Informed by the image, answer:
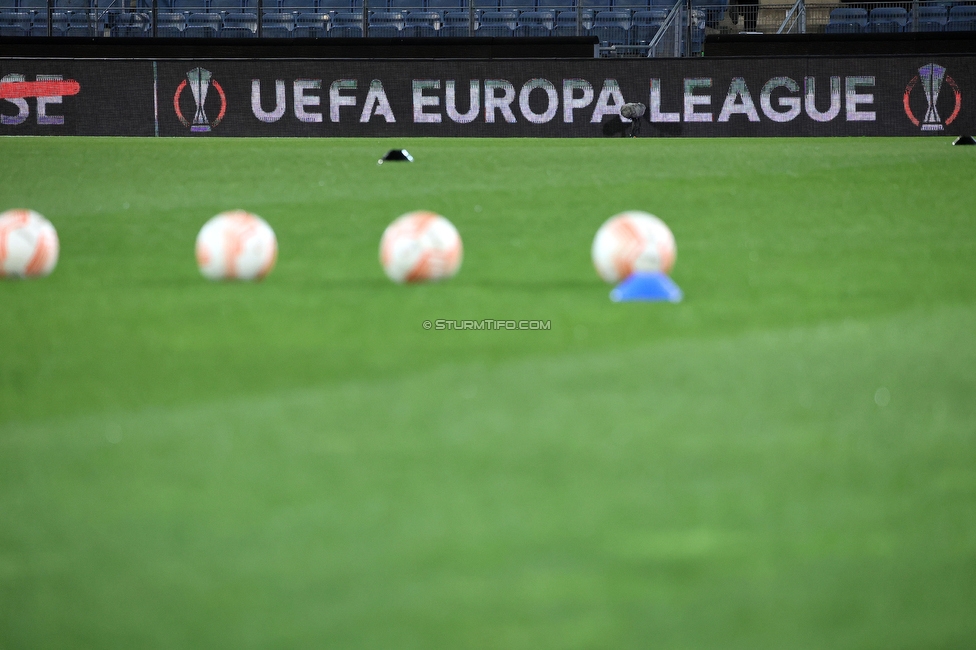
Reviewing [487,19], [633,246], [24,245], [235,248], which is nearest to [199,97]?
[487,19]

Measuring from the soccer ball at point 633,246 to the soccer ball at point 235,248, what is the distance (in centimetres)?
171

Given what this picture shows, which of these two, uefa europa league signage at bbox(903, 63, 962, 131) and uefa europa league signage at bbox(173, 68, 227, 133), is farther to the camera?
uefa europa league signage at bbox(173, 68, 227, 133)

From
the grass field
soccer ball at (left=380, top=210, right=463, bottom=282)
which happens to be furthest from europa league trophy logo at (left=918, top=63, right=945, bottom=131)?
soccer ball at (left=380, top=210, right=463, bottom=282)

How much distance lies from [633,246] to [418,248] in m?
1.06

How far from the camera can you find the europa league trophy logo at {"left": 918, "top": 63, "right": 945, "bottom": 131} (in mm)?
29000

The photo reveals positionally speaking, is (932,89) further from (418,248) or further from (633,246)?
(418,248)

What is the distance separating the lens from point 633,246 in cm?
713

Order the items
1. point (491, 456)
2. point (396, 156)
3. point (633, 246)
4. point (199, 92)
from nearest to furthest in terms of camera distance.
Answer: point (491, 456) < point (633, 246) < point (396, 156) < point (199, 92)

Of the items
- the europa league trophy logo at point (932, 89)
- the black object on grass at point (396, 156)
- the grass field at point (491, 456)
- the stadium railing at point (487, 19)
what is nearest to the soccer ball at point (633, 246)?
the grass field at point (491, 456)

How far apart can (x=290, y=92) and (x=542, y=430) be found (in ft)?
89.6

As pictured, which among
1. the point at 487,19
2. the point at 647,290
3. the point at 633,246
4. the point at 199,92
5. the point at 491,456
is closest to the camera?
the point at 491,456

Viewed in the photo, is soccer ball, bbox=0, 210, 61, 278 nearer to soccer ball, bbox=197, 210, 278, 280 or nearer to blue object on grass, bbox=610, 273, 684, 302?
soccer ball, bbox=197, 210, 278, 280

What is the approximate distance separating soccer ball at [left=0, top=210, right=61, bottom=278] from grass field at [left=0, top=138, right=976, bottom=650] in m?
0.10

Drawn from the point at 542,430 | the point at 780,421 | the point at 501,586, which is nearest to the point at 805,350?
the point at 780,421
